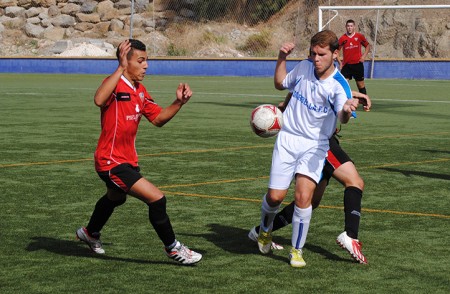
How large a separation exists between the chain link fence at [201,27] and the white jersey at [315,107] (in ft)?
120

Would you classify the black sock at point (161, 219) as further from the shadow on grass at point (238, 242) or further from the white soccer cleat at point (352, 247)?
the white soccer cleat at point (352, 247)

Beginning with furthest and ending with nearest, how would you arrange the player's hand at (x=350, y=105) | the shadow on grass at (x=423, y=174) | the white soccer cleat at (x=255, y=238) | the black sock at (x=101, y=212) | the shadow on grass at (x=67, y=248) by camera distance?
the shadow on grass at (x=423, y=174), the white soccer cleat at (x=255, y=238), the black sock at (x=101, y=212), the shadow on grass at (x=67, y=248), the player's hand at (x=350, y=105)

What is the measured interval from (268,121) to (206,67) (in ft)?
121

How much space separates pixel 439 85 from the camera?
3444 cm

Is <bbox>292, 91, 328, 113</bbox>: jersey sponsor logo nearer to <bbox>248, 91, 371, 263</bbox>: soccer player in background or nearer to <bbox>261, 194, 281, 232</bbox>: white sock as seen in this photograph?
<bbox>248, 91, 371, 263</bbox>: soccer player in background

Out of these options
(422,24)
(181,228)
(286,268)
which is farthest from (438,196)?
(422,24)

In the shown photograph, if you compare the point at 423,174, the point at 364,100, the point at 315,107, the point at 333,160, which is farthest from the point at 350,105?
the point at 423,174

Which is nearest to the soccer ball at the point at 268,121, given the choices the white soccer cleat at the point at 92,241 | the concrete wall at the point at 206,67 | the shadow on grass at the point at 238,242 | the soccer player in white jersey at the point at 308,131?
the soccer player in white jersey at the point at 308,131

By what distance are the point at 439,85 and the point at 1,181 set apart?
83.7ft

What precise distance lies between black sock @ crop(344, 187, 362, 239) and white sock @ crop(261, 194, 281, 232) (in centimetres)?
50

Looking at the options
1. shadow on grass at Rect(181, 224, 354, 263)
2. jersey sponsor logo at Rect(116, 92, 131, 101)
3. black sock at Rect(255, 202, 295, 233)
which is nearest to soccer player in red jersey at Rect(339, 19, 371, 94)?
shadow on grass at Rect(181, 224, 354, 263)

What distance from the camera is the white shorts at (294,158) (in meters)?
7.13

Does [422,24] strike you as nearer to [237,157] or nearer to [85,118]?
[85,118]

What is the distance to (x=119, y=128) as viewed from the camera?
6.94 m
